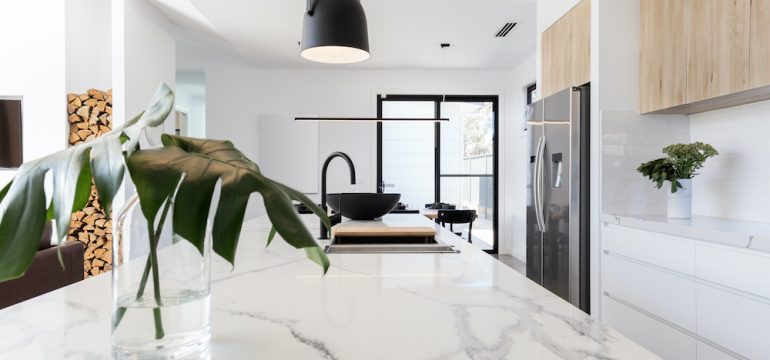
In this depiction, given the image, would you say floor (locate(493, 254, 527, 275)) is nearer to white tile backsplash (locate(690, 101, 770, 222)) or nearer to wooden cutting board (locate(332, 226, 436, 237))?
white tile backsplash (locate(690, 101, 770, 222))

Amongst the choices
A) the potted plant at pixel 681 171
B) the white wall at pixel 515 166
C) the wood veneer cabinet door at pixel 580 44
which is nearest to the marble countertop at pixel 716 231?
the potted plant at pixel 681 171

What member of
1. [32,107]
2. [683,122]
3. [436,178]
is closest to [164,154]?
[683,122]

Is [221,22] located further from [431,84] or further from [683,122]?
[683,122]

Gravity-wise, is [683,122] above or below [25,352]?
above

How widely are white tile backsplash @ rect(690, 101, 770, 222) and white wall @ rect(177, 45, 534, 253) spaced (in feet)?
11.8

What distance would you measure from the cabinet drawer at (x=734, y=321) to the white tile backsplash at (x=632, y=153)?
3.25 ft

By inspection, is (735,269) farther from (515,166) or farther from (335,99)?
(335,99)

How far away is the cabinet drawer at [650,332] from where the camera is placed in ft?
6.82

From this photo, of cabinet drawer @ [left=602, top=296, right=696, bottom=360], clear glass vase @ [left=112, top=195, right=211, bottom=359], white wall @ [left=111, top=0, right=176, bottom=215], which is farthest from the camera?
white wall @ [left=111, top=0, right=176, bottom=215]

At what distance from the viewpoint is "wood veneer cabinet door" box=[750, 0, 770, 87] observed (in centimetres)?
199

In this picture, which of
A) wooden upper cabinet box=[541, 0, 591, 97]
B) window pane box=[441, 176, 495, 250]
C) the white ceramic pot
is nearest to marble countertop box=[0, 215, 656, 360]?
the white ceramic pot

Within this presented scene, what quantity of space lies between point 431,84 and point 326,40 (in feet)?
15.3

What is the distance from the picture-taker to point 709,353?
1934mm

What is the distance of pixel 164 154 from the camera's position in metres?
0.43
